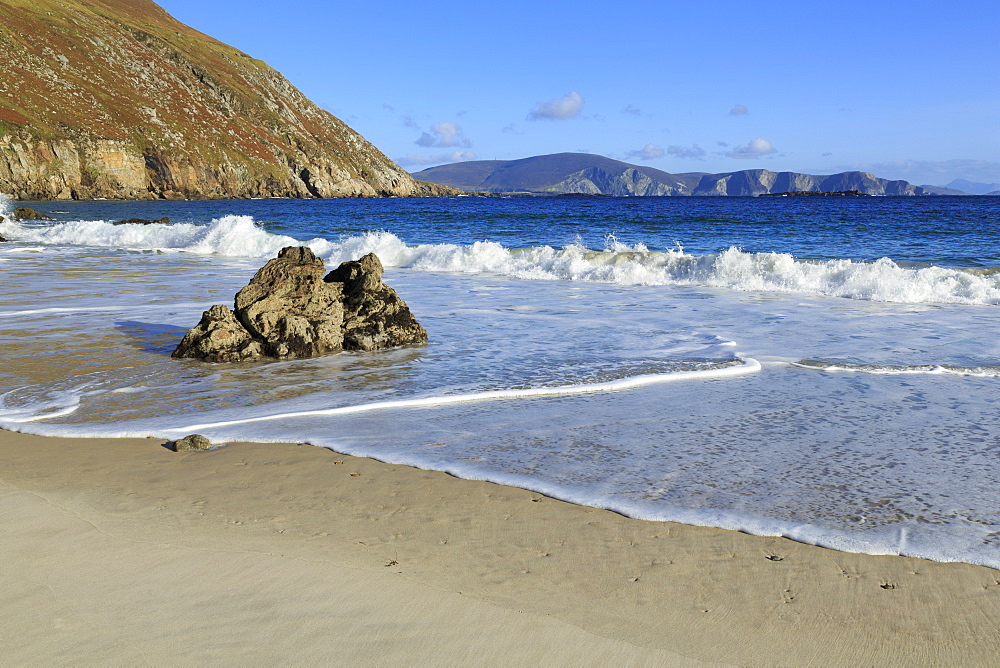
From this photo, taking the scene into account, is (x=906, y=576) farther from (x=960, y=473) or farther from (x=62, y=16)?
(x=62, y=16)

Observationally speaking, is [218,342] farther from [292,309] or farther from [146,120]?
[146,120]

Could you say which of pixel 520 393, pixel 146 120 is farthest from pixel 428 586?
pixel 146 120

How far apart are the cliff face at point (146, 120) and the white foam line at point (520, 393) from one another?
72.2 meters

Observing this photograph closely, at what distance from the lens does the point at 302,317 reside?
24.0 ft

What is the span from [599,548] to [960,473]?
2.25 m

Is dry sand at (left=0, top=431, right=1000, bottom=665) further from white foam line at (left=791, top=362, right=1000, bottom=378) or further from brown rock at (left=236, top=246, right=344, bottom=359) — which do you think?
white foam line at (left=791, top=362, right=1000, bottom=378)

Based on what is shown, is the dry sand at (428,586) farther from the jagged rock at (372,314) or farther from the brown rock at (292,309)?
the jagged rock at (372,314)

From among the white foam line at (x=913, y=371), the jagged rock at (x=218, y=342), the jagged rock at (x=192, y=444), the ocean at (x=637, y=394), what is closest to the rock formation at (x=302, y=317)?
the jagged rock at (x=218, y=342)

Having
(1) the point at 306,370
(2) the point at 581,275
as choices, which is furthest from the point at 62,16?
(1) the point at 306,370

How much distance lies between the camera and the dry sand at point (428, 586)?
224cm

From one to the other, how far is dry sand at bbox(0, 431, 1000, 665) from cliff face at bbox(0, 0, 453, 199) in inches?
2904

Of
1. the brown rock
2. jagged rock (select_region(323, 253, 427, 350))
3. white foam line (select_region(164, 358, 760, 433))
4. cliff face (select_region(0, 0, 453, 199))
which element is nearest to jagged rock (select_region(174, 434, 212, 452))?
white foam line (select_region(164, 358, 760, 433))

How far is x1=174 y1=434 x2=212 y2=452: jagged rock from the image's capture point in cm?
417

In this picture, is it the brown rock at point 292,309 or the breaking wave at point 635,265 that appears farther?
the breaking wave at point 635,265
